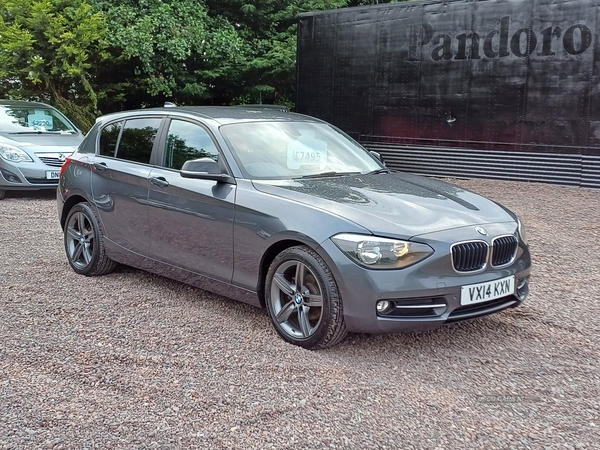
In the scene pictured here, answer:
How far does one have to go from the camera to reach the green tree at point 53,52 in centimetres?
1661

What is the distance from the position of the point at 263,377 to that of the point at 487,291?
151cm

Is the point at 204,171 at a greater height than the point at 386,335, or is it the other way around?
the point at 204,171

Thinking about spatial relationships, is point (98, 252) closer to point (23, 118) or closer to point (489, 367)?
point (489, 367)

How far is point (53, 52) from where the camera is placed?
1716 cm

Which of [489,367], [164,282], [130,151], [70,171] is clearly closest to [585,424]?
[489,367]

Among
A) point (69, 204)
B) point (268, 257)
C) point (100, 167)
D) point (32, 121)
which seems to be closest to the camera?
point (268, 257)

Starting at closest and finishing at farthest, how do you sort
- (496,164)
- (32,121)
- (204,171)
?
(204,171) < (496,164) < (32,121)

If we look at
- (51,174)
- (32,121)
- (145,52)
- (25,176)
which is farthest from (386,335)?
(145,52)

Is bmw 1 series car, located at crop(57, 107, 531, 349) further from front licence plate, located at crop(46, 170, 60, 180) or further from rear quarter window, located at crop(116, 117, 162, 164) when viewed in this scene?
front licence plate, located at crop(46, 170, 60, 180)

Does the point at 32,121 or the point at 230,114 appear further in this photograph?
the point at 32,121

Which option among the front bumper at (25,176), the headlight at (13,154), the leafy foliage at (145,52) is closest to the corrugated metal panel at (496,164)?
the front bumper at (25,176)

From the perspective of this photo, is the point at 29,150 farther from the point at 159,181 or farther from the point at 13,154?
the point at 159,181

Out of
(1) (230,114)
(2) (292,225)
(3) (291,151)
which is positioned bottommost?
(2) (292,225)

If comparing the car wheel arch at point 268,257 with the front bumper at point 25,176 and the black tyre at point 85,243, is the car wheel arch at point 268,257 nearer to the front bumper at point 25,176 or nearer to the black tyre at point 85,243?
the black tyre at point 85,243
